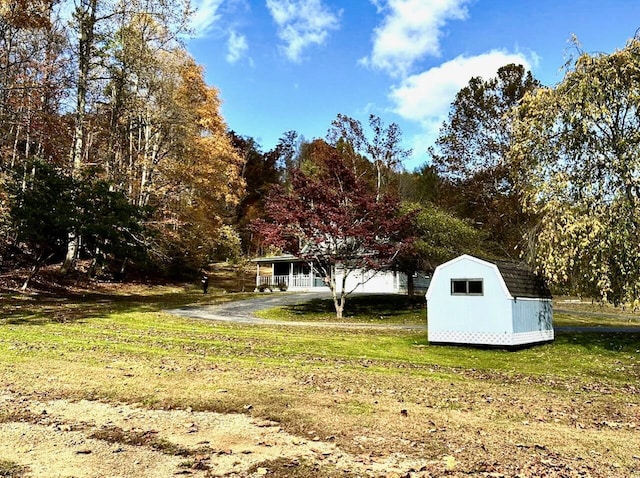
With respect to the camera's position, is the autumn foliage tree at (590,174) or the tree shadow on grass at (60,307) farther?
the tree shadow on grass at (60,307)

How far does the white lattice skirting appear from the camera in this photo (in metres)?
12.7

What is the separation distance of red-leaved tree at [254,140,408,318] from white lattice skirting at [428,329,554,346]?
731 centimetres

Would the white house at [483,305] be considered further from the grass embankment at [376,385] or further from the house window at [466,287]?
the grass embankment at [376,385]

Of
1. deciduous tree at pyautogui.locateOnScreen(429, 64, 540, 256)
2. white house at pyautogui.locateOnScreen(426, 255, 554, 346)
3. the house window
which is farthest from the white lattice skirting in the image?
deciduous tree at pyautogui.locateOnScreen(429, 64, 540, 256)

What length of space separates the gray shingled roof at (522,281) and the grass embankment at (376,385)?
1.56 metres

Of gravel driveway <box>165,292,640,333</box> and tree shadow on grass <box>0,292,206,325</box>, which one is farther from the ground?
tree shadow on grass <box>0,292,206,325</box>

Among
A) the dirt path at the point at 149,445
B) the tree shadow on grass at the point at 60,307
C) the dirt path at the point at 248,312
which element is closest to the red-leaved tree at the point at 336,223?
the dirt path at the point at 248,312

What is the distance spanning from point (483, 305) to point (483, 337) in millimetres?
850

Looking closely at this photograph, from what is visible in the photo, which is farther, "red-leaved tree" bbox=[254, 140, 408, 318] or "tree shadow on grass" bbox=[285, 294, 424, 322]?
"tree shadow on grass" bbox=[285, 294, 424, 322]

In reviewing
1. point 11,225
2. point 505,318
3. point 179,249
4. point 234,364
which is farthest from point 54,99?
point 505,318

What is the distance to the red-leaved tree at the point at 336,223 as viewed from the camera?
20.3m

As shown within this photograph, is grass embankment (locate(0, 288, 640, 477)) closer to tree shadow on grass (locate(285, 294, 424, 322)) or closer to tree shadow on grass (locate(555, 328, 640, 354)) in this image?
tree shadow on grass (locate(555, 328, 640, 354))

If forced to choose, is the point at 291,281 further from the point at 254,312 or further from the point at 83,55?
the point at 83,55

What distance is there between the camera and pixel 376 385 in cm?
766
